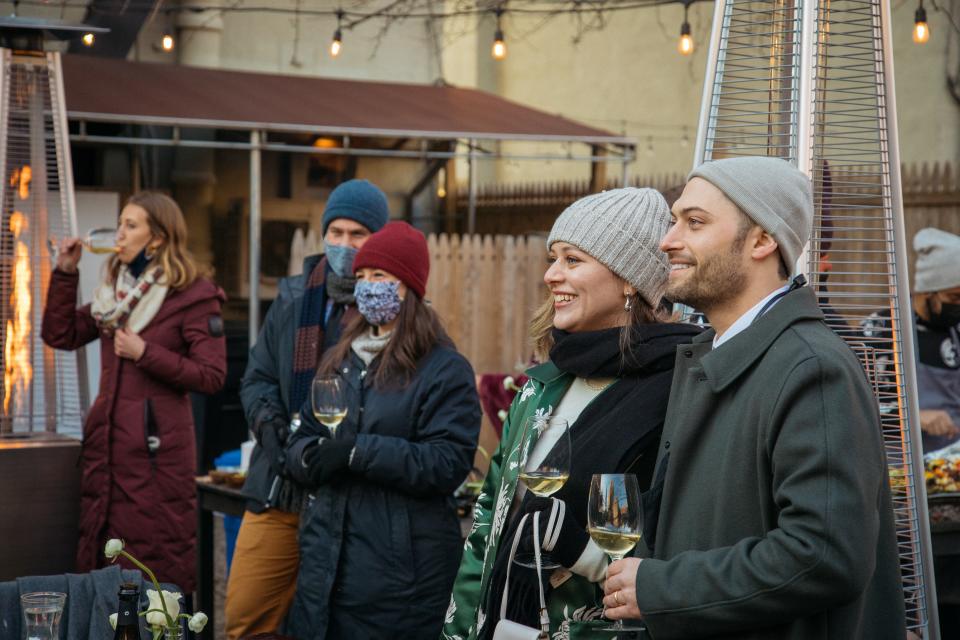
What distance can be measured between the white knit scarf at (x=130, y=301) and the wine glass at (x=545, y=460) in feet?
9.46

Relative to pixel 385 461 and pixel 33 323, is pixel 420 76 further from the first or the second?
pixel 385 461

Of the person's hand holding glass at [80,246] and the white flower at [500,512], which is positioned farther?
the person's hand holding glass at [80,246]

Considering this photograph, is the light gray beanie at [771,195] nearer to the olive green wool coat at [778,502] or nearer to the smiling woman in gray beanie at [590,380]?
the olive green wool coat at [778,502]

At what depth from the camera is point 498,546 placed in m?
2.87

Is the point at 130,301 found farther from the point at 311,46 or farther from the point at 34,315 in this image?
the point at 311,46

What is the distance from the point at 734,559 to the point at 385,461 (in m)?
1.72

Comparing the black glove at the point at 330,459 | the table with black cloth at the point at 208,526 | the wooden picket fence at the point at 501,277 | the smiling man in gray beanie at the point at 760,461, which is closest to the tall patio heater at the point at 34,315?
the table with black cloth at the point at 208,526

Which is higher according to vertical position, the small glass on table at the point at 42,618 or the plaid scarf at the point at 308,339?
the plaid scarf at the point at 308,339

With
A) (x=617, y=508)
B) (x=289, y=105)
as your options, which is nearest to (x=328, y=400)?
(x=617, y=508)

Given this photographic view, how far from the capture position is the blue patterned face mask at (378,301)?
3.94 meters

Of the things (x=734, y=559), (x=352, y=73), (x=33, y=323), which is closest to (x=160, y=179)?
(x=352, y=73)

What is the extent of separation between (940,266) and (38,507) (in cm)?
418

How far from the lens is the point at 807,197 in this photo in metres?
2.38

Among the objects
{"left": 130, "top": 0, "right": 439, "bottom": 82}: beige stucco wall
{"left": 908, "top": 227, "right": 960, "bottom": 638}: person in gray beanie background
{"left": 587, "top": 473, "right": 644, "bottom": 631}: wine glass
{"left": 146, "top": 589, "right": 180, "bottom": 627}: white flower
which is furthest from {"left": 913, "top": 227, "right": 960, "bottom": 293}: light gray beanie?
{"left": 130, "top": 0, "right": 439, "bottom": 82}: beige stucco wall
